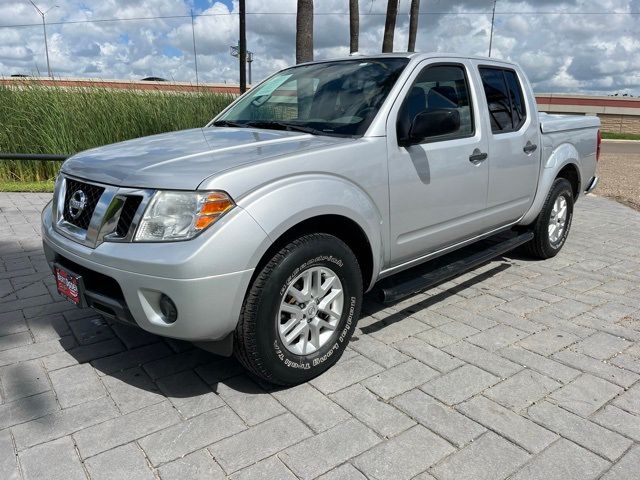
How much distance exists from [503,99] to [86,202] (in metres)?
3.41

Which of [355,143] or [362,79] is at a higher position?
[362,79]

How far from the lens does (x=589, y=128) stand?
19.1ft

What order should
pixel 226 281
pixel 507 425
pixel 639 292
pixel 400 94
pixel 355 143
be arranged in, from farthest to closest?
pixel 639 292 < pixel 400 94 < pixel 355 143 < pixel 507 425 < pixel 226 281

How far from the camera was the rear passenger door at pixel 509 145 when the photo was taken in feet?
14.1

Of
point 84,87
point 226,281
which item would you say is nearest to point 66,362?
point 226,281

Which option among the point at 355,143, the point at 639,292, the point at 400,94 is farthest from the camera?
the point at 639,292

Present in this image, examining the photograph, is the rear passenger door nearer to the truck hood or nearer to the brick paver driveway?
the brick paver driveway

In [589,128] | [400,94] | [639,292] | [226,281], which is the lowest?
[639,292]

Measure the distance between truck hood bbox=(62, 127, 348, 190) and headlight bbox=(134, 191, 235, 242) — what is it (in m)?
0.06

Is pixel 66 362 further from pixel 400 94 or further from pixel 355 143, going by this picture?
pixel 400 94

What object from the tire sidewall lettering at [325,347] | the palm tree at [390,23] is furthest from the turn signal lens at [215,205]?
the palm tree at [390,23]

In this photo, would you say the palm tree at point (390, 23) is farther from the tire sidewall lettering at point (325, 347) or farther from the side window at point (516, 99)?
the tire sidewall lettering at point (325, 347)

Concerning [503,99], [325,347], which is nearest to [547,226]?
[503,99]

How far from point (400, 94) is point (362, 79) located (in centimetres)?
36
